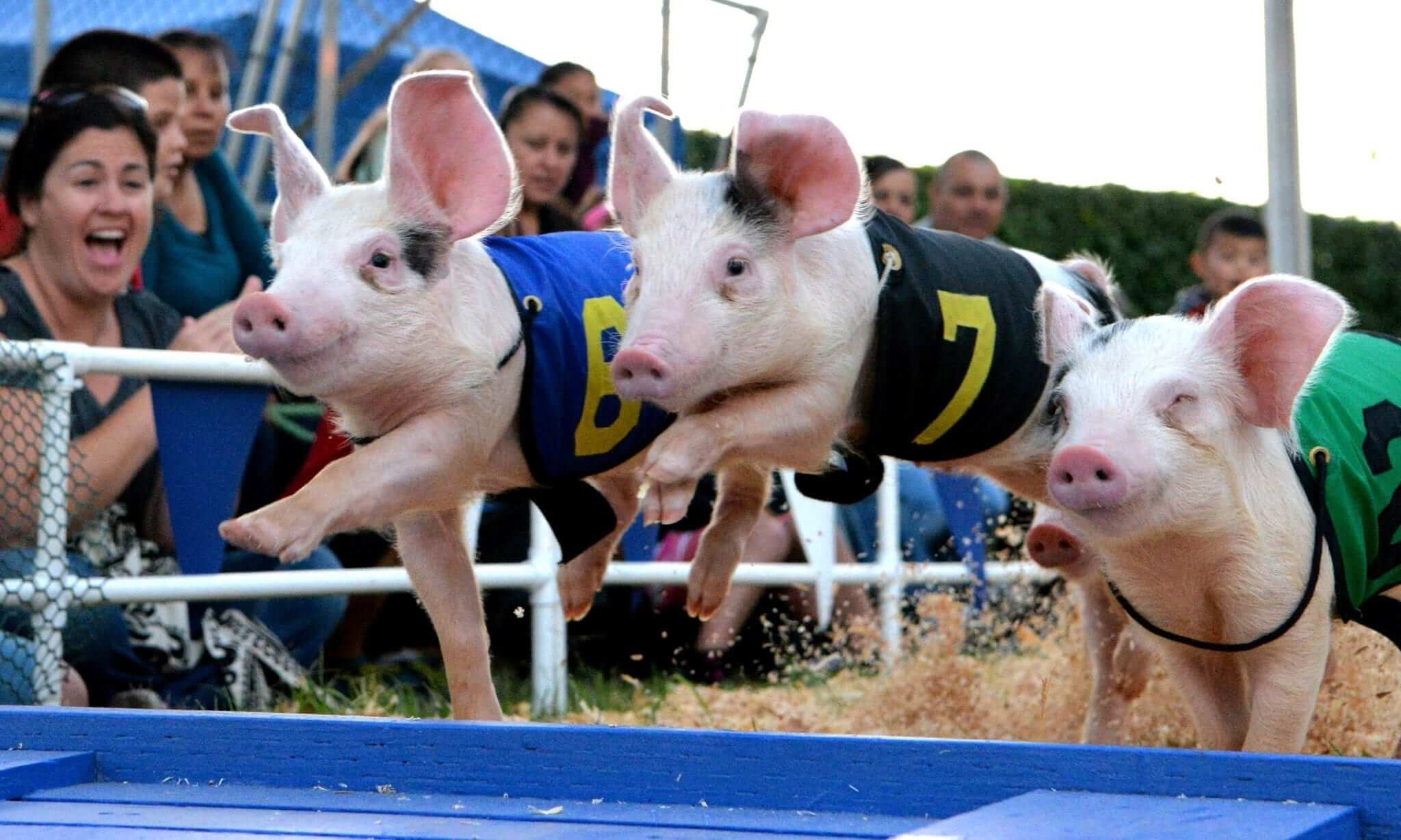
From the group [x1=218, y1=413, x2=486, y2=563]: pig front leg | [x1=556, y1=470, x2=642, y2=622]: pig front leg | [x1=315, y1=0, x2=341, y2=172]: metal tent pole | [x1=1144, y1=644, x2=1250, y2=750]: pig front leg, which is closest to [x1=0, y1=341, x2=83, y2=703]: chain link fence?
[x1=556, y1=470, x2=642, y2=622]: pig front leg

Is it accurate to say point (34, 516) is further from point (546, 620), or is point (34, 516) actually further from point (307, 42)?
point (307, 42)

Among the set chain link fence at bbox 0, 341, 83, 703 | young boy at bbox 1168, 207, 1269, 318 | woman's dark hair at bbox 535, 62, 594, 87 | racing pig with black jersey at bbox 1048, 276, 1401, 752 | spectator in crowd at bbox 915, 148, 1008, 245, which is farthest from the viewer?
young boy at bbox 1168, 207, 1269, 318

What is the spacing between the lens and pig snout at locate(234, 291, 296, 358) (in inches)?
84.6

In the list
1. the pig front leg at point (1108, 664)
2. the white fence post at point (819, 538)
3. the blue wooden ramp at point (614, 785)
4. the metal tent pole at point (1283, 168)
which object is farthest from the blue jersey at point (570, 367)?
the white fence post at point (819, 538)

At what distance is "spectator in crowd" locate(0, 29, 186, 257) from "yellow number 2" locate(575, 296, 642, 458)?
2172 mm

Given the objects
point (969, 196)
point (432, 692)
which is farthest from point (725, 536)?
point (969, 196)

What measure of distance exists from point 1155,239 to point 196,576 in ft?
34.3

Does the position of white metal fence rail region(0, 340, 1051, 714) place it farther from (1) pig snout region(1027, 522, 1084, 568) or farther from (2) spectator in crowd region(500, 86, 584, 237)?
(1) pig snout region(1027, 522, 1084, 568)

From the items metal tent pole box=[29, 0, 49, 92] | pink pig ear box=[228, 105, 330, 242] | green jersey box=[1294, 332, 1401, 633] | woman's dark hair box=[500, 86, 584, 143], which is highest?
metal tent pole box=[29, 0, 49, 92]

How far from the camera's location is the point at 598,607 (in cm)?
547

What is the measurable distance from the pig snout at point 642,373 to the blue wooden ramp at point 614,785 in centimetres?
47

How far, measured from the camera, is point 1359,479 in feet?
9.01

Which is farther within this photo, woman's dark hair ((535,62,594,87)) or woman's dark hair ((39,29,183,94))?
woman's dark hair ((535,62,594,87))

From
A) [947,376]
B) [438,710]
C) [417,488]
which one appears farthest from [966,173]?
[417,488]
